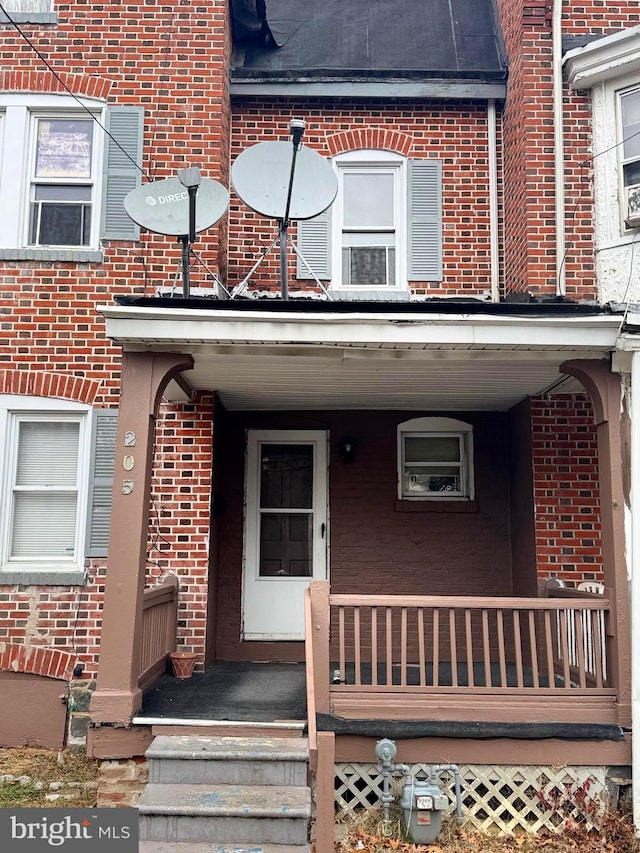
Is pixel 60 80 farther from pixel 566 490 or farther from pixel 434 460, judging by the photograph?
pixel 566 490

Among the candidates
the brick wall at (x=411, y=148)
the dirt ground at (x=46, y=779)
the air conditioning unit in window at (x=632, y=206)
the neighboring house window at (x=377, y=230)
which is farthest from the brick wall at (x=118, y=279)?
the air conditioning unit in window at (x=632, y=206)

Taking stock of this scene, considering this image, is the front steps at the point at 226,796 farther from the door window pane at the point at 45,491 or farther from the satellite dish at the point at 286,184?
the satellite dish at the point at 286,184

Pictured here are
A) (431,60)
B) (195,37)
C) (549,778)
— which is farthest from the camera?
(431,60)

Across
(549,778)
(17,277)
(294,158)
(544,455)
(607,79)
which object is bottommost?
(549,778)

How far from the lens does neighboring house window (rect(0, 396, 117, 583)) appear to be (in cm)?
707

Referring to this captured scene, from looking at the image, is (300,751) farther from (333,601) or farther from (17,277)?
(17,277)

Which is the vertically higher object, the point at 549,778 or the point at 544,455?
the point at 544,455

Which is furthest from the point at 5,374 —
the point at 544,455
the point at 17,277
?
the point at 544,455

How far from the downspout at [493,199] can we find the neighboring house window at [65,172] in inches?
144

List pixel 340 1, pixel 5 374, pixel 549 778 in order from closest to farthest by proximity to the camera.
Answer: pixel 549 778, pixel 5 374, pixel 340 1

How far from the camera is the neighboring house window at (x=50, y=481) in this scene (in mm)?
7074

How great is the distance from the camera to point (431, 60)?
8.64 m

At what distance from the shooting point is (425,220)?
820 cm

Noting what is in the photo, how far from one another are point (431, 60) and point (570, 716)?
22.8 feet
